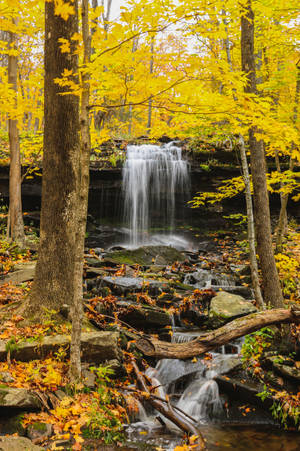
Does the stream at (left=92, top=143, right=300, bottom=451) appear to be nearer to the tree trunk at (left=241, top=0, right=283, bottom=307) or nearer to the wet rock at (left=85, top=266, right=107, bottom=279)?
the wet rock at (left=85, top=266, right=107, bottom=279)

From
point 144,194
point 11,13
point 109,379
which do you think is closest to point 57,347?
point 109,379

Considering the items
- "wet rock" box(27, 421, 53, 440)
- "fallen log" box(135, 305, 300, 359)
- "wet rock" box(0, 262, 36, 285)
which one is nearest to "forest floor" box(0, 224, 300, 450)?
"wet rock" box(27, 421, 53, 440)

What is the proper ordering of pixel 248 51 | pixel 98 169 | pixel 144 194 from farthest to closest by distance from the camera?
pixel 144 194 → pixel 98 169 → pixel 248 51

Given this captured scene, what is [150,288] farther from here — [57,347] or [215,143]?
[215,143]

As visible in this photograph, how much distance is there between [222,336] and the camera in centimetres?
430

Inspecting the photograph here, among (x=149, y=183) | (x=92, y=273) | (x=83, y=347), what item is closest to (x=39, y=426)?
(x=83, y=347)

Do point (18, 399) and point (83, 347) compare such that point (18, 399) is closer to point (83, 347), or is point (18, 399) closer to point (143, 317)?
point (83, 347)

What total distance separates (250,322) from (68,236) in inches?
114

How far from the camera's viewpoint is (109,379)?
13.4 feet

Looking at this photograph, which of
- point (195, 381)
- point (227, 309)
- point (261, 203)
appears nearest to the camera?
point (195, 381)

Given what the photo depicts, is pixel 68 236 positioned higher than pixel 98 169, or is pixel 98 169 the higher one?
pixel 98 169

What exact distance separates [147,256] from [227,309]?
16.4ft

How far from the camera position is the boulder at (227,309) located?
6.42 metres

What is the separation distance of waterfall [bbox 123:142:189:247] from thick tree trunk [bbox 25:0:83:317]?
1000 cm
